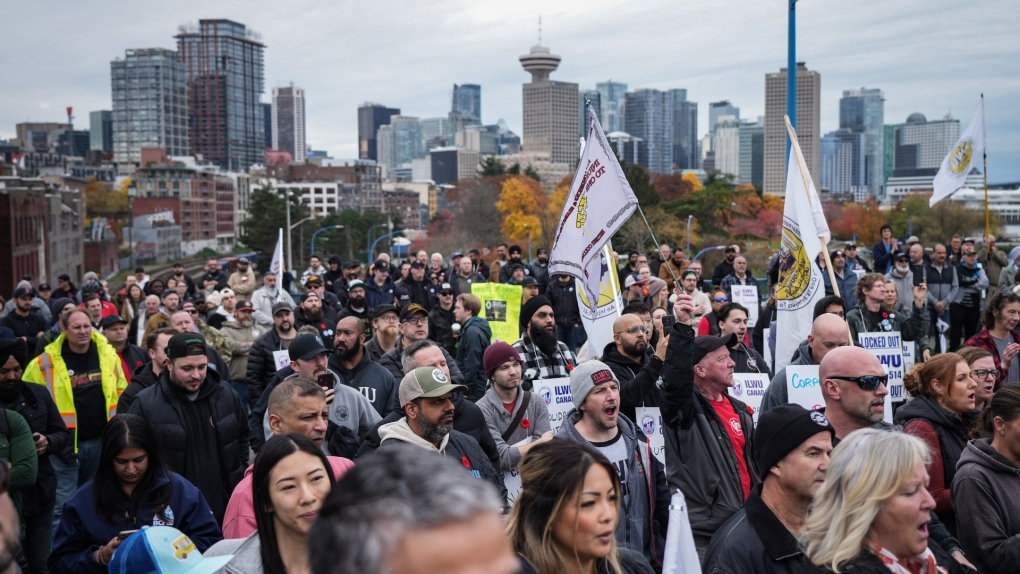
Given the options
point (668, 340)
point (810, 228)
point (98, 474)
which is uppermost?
point (810, 228)

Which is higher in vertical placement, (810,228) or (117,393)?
(810,228)

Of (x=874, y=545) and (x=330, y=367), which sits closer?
(x=874, y=545)

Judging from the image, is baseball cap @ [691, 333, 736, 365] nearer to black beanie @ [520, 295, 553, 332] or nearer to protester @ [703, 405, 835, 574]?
protester @ [703, 405, 835, 574]

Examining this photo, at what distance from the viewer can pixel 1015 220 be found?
156m

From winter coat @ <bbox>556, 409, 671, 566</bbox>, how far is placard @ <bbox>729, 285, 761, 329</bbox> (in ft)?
33.2

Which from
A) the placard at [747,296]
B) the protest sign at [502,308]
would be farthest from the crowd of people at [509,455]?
the placard at [747,296]

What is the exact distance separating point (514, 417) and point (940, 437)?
107 inches

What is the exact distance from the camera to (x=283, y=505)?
366cm

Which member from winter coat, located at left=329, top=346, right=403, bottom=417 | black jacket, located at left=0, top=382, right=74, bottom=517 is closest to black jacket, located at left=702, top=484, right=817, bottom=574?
winter coat, located at left=329, top=346, right=403, bottom=417

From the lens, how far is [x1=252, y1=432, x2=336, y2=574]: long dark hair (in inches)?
143

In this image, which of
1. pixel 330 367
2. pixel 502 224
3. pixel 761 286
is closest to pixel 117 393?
pixel 330 367

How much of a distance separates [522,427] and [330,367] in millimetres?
2022

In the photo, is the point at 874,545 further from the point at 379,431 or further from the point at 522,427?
the point at 522,427

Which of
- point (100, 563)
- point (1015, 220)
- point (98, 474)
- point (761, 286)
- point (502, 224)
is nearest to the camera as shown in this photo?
point (100, 563)
